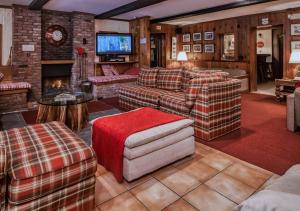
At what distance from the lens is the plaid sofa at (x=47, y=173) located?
138 centimetres

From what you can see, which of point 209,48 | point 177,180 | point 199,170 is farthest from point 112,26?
point 177,180

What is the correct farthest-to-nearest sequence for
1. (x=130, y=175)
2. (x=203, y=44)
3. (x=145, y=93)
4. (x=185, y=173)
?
(x=203, y=44) → (x=145, y=93) → (x=185, y=173) → (x=130, y=175)

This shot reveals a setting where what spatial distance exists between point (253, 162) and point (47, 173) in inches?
82.7

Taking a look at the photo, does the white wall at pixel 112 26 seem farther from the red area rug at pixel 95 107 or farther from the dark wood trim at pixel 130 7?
the red area rug at pixel 95 107

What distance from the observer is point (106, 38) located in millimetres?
6730

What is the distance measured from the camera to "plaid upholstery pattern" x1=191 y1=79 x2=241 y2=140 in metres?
3.03

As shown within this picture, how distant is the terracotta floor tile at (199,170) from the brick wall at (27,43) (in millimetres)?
4672

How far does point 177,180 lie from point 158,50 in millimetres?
7151

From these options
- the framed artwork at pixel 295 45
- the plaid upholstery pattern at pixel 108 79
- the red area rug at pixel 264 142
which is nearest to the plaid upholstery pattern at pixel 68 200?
the red area rug at pixel 264 142

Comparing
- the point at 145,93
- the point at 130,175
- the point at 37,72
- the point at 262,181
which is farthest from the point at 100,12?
the point at 262,181

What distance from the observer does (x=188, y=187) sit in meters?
2.05

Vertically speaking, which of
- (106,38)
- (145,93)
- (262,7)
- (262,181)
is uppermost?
(262,7)

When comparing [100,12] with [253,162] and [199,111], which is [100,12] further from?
[253,162]

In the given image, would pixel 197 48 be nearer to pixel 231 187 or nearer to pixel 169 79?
pixel 169 79
